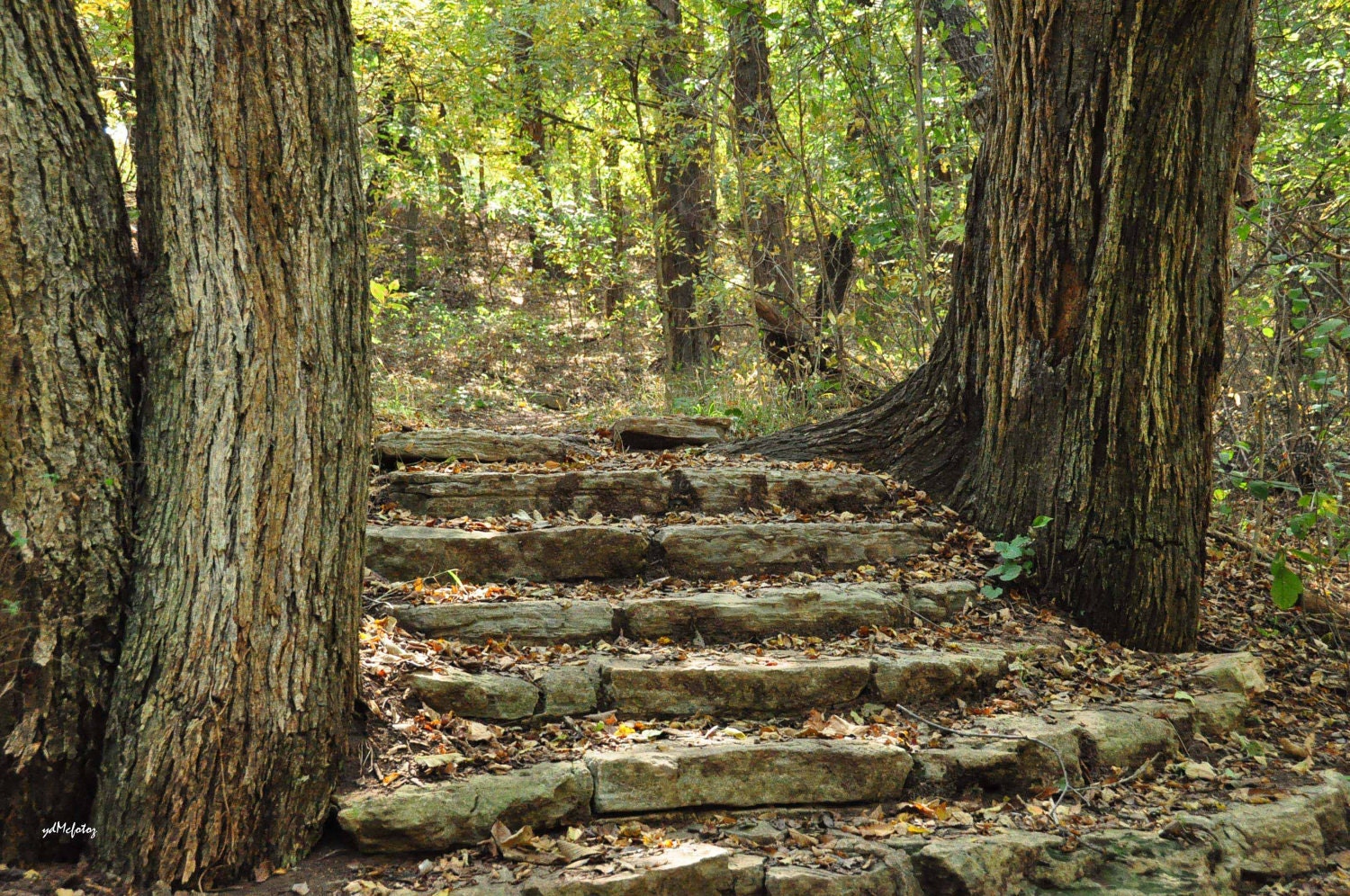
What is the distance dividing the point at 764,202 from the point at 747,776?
23.6 ft

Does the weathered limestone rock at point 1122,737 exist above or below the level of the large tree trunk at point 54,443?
below

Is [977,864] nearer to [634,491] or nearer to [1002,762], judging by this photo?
[1002,762]

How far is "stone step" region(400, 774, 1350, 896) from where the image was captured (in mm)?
2627

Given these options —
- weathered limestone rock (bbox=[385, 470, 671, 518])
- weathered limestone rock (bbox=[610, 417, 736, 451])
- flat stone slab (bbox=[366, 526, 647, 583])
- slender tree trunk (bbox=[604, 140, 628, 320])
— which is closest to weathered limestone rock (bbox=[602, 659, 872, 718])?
flat stone slab (bbox=[366, 526, 647, 583])

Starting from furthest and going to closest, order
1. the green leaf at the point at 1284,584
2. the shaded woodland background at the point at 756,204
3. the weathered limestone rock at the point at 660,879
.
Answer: the shaded woodland background at the point at 756,204, the green leaf at the point at 1284,584, the weathered limestone rock at the point at 660,879

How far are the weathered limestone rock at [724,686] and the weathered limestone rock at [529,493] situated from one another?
1.37 meters

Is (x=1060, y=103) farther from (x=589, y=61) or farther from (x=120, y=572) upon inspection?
(x=589, y=61)

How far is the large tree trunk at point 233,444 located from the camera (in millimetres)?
2480

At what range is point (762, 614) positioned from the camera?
397cm

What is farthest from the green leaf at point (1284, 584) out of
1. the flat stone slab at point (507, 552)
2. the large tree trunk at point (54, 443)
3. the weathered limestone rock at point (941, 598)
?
the large tree trunk at point (54, 443)

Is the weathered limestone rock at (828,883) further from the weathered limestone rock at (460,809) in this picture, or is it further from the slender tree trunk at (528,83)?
the slender tree trunk at (528,83)

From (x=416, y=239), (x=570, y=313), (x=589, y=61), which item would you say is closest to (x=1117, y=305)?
(x=589, y=61)

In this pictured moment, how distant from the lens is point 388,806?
8.90ft

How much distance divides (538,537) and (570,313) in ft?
34.7
